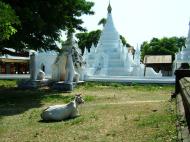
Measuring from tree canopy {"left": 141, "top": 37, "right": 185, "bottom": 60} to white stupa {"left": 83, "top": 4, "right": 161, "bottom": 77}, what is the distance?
107 ft

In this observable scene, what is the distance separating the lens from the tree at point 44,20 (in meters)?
17.3

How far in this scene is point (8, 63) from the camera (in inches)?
2160

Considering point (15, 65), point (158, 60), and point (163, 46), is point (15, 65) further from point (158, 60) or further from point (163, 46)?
point (163, 46)

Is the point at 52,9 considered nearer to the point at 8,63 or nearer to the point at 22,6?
the point at 22,6

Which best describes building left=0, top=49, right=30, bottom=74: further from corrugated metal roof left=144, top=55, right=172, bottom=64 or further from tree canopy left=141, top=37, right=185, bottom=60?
tree canopy left=141, top=37, right=185, bottom=60

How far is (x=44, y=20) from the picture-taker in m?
18.9

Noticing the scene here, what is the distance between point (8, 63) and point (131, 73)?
2201 centimetres

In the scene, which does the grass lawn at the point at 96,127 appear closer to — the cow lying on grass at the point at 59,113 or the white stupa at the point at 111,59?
the cow lying on grass at the point at 59,113

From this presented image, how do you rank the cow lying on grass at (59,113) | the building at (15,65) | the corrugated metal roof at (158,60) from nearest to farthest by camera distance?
the cow lying on grass at (59,113), the building at (15,65), the corrugated metal roof at (158,60)

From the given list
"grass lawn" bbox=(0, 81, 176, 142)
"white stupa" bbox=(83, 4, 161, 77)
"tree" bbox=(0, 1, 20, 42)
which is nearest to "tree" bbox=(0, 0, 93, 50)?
"grass lawn" bbox=(0, 81, 176, 142)

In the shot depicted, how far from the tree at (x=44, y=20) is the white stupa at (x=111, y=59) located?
698 inches

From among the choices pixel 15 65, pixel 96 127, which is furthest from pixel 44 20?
pixel 15 65

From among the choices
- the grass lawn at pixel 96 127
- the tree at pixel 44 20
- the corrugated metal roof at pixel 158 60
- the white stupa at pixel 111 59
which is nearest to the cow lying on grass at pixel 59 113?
the grass lawn at pixel 96 127

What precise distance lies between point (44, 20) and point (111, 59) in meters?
23.2
